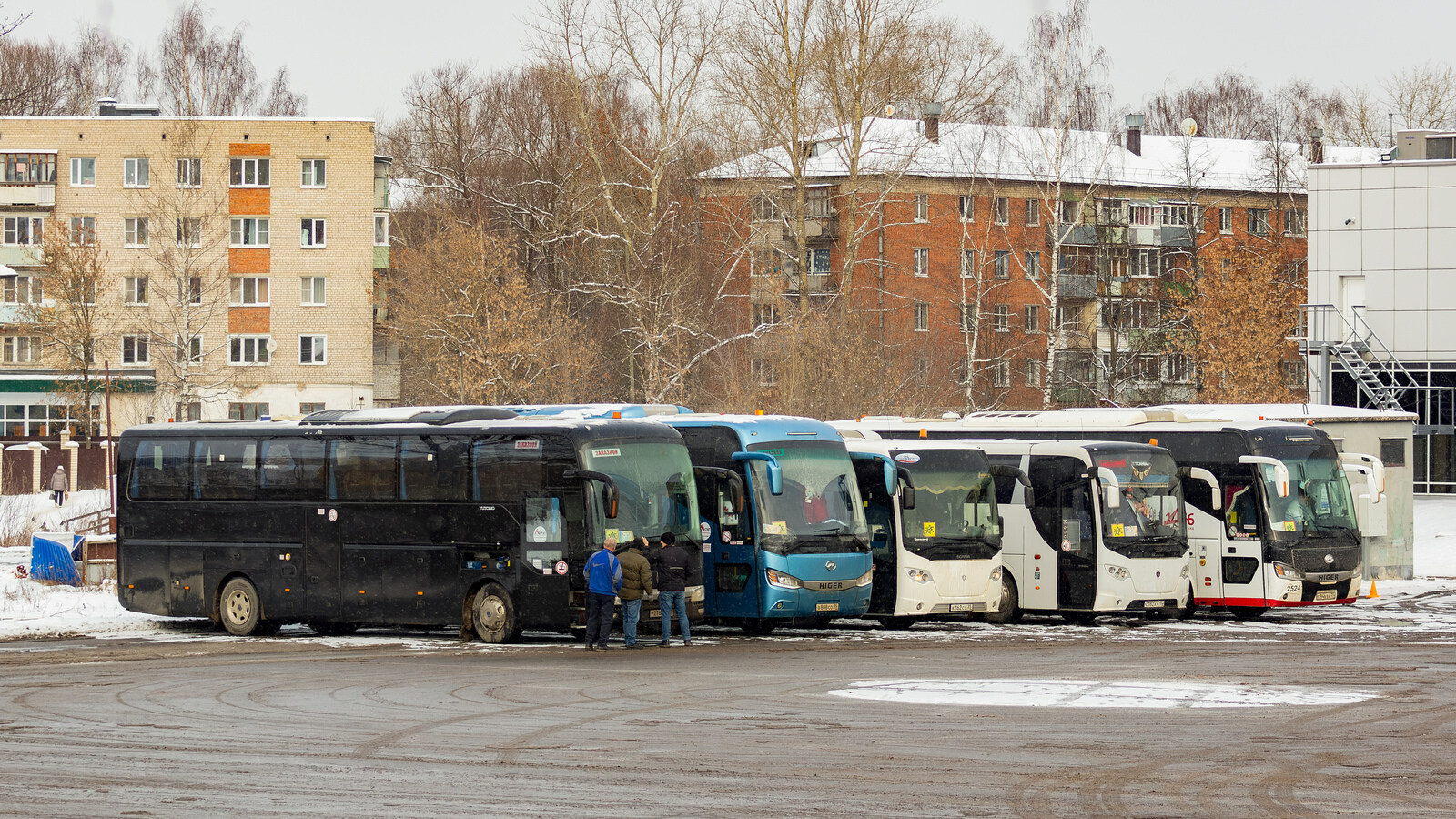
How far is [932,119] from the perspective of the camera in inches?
2660

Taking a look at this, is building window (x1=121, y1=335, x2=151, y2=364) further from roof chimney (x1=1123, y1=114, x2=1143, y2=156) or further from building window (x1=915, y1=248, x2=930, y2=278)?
roof chimney (x1=1123, y1=114, x2=1143, y2=156)

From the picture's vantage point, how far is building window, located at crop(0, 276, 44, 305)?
74500 mm

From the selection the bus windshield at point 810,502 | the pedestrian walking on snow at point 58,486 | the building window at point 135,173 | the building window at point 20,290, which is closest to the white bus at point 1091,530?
the bus windshield at point 810,502

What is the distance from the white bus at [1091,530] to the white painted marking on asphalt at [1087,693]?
358 inches

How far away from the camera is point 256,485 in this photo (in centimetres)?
2419

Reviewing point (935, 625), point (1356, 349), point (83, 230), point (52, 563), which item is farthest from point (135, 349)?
point (935, 625)

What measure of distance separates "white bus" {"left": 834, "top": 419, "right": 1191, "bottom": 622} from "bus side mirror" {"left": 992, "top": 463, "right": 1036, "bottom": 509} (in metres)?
0.02

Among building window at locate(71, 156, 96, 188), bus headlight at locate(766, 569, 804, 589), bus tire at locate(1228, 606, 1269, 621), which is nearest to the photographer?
bus headlight at locate(766, 569, 804, 589)

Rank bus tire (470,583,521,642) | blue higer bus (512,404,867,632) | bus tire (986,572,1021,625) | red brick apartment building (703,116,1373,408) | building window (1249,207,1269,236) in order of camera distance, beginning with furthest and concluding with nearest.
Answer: building window (1249,207,1269,236) < red brick apartment building (703,116,1373,408) < bus tire (986,572,1021,625) < blue higer bus (512,404,867,632) < bus tire (470,583,521,642)

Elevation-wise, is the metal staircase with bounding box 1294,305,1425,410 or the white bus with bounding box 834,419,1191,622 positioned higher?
the metal staircase with bounding box 1294,305,1425,410

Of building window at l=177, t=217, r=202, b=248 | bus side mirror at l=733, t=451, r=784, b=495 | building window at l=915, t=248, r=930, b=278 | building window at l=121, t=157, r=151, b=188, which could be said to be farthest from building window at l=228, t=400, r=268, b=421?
bus side mirror at l=733, t=451, r=784, b=495

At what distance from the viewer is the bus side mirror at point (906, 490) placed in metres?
25.3

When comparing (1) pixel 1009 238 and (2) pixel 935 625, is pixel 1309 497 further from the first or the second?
(1) pixel 1009 238

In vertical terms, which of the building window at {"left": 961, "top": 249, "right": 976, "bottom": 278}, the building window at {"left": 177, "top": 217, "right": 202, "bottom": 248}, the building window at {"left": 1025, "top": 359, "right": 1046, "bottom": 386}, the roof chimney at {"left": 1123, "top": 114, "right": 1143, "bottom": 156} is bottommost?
the building window at {"left": 1025, "top": 359, "right": 1046, "bottom": 386}
